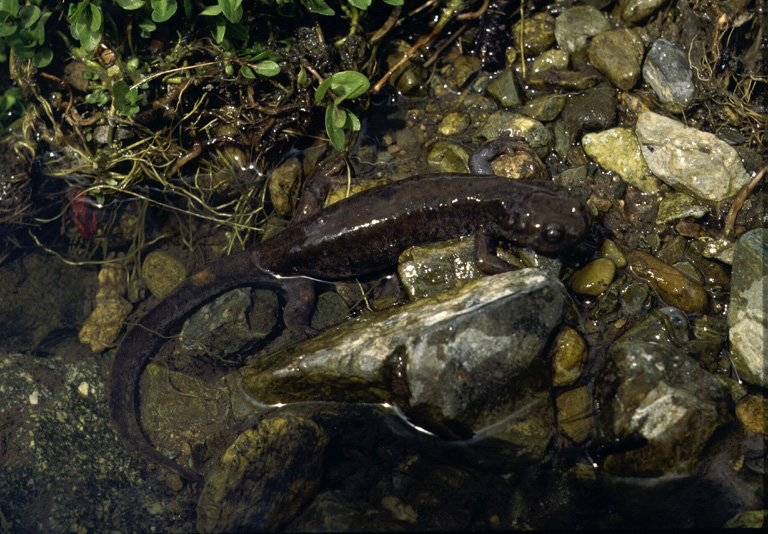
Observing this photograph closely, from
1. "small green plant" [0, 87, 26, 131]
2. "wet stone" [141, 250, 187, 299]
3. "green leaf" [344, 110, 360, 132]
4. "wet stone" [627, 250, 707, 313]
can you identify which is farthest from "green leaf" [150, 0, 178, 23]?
"wet stone" [627, 250, 707, 313]

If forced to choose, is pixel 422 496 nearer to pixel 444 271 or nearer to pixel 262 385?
pixel 262 385

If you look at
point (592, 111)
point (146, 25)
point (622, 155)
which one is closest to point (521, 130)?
point (592, 111)

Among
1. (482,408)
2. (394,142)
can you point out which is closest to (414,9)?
(394,142)

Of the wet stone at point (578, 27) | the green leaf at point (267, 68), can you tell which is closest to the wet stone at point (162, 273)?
the green leaf at point (267, 68)

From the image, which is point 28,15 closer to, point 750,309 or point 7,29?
point 7,29

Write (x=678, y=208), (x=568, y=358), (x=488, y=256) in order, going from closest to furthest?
(x=568, y=358) → (x=488, y=256) → (x=678, y=208)
